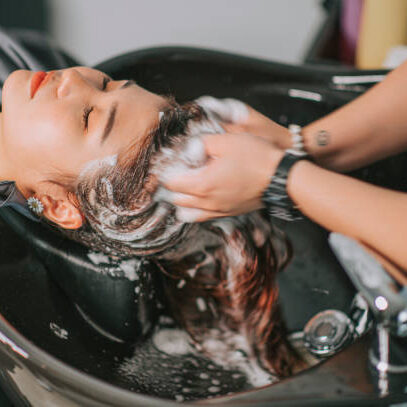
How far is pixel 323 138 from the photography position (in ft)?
2.60

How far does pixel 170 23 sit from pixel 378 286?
1.61 metres

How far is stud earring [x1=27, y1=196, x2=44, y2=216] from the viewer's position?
722 millimetres

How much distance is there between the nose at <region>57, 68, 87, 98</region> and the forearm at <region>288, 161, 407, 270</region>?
30 centimetres

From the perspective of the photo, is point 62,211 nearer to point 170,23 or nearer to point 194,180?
point 194,180

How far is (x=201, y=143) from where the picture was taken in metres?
0.69

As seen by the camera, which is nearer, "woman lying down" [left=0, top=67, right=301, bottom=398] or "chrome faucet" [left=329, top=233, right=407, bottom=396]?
"chrome faucet" [left=329, top=233, right=407, bottom=396]

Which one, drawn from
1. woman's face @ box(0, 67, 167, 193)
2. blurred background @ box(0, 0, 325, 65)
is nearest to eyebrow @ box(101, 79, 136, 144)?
woman's face @ box(0, 67, 167, 193)

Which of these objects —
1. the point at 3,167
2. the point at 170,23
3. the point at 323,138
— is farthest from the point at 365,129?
the point at 170,23

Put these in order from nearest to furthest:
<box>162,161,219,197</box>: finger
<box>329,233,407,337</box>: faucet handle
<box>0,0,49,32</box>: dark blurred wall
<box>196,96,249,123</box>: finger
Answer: <box>329,233,407,337</box>: faucet handle < <box>162,161,219,197</box>: finger < <box>196,96,249,123</box>: finger < <box>0,0,49,32</box>: dark blurred wall

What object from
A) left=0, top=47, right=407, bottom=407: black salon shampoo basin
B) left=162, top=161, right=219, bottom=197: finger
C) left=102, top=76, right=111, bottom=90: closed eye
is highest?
left=102, top=76, right=111, bottom=90: closed eye

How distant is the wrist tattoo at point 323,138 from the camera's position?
0.79 meters

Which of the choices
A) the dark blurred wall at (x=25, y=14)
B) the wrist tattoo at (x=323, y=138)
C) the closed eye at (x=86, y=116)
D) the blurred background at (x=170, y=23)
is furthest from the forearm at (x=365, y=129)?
the dark blurred wall at (x=25, y=14)

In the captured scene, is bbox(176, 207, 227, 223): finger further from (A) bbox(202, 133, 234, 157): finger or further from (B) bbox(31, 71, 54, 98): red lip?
(B) bbox(31, 71, 54, 98): red lip

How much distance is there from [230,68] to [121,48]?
3.65 feet
